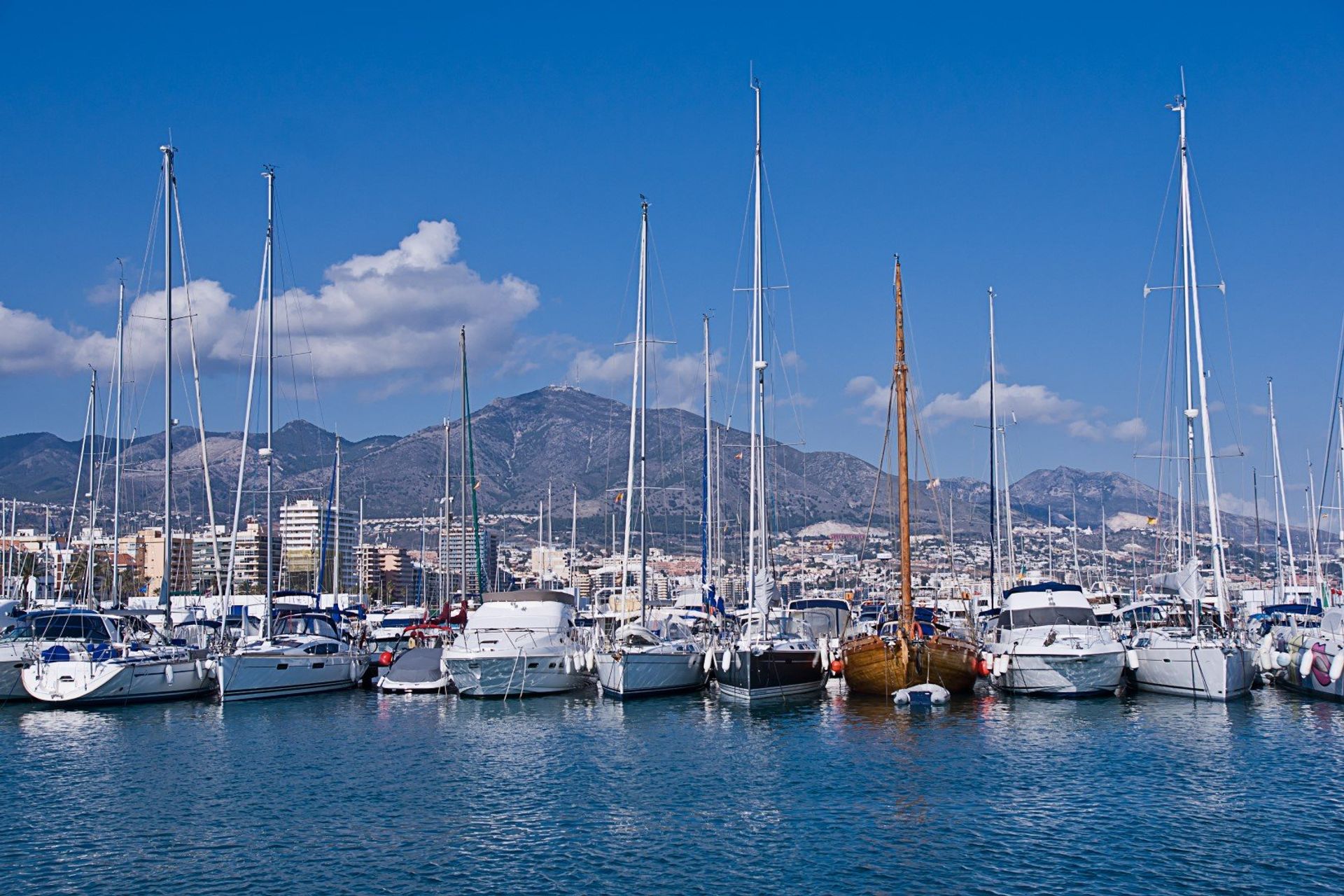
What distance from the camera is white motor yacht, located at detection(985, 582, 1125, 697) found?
43.0 m

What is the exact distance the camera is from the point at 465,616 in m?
59.9

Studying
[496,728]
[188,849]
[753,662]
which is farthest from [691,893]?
[753,662]

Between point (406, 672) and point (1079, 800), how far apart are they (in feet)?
102

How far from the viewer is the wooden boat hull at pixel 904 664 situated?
42.2m

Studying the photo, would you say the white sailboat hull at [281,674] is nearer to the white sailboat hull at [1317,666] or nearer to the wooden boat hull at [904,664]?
the wooden boat hull at [904,664]

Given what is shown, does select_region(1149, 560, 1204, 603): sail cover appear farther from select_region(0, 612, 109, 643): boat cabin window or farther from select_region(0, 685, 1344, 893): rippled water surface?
select_region(0, 612, 109, 643): boat cabin window

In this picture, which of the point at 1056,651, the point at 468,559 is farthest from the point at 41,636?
the point at 468,559

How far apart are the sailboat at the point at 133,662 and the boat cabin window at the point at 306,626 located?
4849 mm

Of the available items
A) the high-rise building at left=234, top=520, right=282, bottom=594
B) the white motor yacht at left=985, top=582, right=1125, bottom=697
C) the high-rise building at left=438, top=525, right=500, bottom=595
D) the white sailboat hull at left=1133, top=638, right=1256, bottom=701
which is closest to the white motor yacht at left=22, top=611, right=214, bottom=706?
the high-rise building at left=438, top=525, right=500, bottom=595

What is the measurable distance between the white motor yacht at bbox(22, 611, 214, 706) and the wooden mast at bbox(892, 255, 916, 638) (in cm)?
2762

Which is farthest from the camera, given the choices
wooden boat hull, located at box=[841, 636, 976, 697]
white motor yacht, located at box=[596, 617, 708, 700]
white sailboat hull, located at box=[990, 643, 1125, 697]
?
white motor yacht, located at box=[596, 617, 708, 700]

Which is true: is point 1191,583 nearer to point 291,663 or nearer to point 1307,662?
point 1307,662

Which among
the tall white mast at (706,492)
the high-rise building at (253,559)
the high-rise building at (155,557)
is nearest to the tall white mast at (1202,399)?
the tall white mast at (706,492)

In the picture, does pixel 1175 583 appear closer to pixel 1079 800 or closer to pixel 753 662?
pixel 753 662
